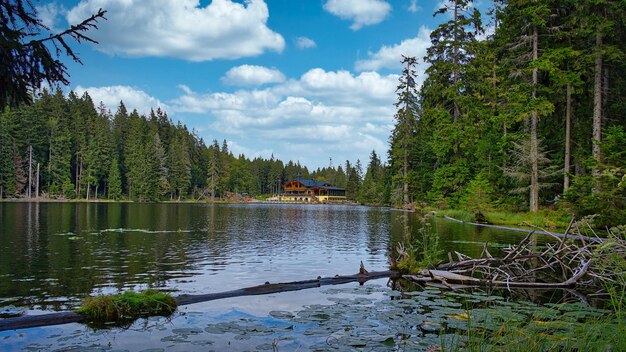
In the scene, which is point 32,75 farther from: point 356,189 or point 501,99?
point 356,189

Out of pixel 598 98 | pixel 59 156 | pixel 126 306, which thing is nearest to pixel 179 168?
pixel 59 156

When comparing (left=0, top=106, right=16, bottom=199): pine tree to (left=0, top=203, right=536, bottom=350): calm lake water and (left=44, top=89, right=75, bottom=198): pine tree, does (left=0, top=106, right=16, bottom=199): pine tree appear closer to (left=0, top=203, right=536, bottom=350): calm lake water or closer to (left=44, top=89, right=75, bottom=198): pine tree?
(left=44, top=89, right=75, bottom=198): pine tree

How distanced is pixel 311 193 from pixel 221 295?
417 ft

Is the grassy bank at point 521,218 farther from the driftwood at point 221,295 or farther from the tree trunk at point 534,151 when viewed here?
the driftwood at point 221,295

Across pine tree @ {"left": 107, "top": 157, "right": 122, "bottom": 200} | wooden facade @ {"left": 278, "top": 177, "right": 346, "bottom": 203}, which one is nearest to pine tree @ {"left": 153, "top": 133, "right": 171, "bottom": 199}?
pine tree @ {"left": 107, "top": 157, "right": 122, "bottom": 200}

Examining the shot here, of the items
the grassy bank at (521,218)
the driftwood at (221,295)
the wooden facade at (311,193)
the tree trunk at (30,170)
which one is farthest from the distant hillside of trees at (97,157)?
the driftwood at (221,295)

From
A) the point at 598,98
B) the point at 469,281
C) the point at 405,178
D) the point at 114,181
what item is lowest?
the point at 469,281

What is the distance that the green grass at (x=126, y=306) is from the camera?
9727 mm

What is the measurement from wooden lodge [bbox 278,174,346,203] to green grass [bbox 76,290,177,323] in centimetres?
12182

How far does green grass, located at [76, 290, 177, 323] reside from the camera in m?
9.73

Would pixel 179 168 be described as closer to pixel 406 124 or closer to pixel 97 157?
pixel 97 157

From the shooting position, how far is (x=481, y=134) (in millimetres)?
48188

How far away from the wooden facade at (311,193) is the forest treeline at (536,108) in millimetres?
77511

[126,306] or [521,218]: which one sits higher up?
[521,218]
